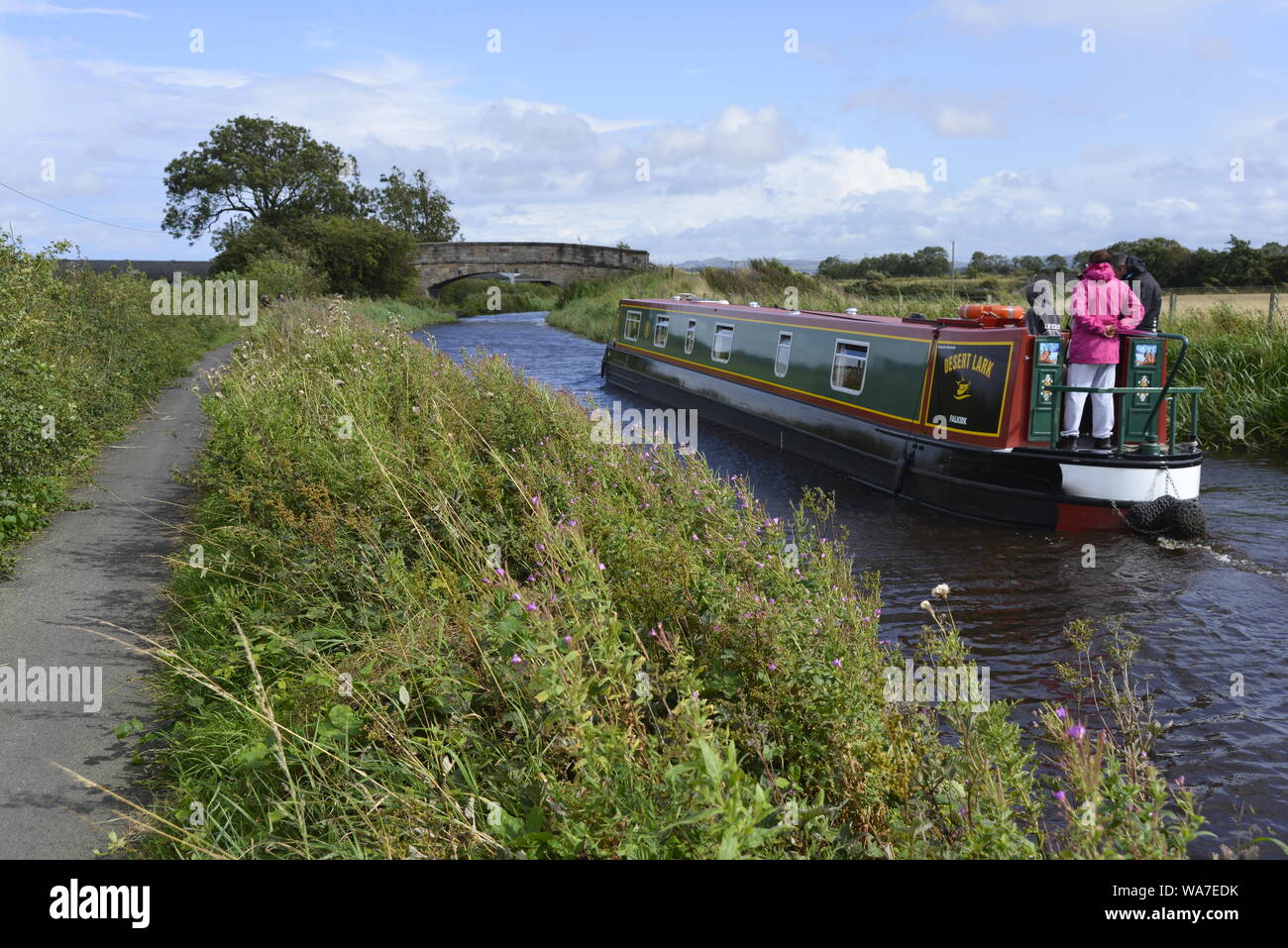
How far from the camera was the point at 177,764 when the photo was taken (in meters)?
4.20

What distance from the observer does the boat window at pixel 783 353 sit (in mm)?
14742

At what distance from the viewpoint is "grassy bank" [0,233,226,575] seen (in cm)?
766

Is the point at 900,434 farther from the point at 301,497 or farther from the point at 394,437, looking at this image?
the point at 301,497

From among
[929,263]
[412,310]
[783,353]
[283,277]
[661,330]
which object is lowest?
[783,353]

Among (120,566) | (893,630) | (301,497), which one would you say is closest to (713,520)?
(893,630)

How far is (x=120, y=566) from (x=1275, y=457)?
525 inches

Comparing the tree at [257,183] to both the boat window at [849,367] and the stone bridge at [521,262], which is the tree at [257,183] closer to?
the stone bridge at [521,262]

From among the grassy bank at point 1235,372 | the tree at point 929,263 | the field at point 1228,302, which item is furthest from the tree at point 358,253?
the field at point 1228,302

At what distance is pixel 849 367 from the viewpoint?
513 inches

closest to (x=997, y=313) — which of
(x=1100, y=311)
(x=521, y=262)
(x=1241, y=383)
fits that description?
(x=1100, y=311)
